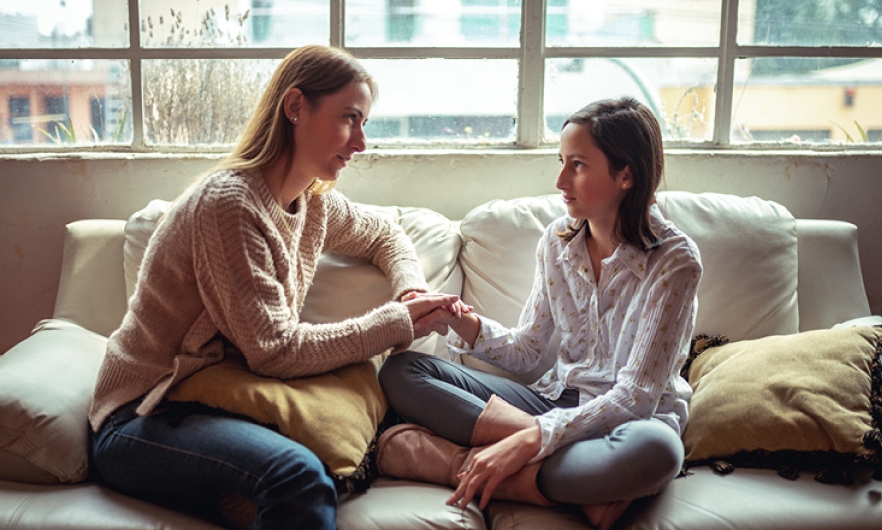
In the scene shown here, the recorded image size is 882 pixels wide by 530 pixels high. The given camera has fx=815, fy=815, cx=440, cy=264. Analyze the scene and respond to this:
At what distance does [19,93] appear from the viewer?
2482mm

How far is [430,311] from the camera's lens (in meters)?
1.88

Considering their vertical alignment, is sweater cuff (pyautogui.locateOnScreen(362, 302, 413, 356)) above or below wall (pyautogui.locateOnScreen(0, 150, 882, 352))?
below

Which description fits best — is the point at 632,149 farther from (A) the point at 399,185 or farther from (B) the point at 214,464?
(B) the point at 214,464

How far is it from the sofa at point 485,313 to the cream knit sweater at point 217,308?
16 centimetres

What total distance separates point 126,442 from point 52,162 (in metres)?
1.16

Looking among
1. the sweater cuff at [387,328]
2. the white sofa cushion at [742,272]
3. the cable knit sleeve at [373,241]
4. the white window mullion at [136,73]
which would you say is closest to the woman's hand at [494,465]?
the sweater cuff at [387,328]

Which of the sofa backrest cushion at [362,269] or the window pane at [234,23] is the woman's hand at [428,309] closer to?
the sofa backrest cushion at [362,269]

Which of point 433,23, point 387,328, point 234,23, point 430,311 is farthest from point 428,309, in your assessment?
point 234,23

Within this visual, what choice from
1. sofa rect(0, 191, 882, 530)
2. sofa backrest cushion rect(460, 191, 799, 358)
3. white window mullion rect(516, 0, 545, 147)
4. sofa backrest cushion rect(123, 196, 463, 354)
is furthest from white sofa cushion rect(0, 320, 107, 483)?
white window mullion rect(516, 0, 545, 147)

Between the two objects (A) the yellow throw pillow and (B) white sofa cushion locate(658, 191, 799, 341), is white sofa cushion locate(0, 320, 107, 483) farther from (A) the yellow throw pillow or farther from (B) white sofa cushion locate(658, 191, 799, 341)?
(B) white sofa cushion locate(658, 191, 799, 341)

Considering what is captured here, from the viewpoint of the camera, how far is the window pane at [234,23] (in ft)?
8.00

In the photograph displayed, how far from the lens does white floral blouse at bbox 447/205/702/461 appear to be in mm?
1645

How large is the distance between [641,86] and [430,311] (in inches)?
43.7

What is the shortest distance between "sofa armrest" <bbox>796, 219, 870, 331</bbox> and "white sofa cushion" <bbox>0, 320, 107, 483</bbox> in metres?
1.80
